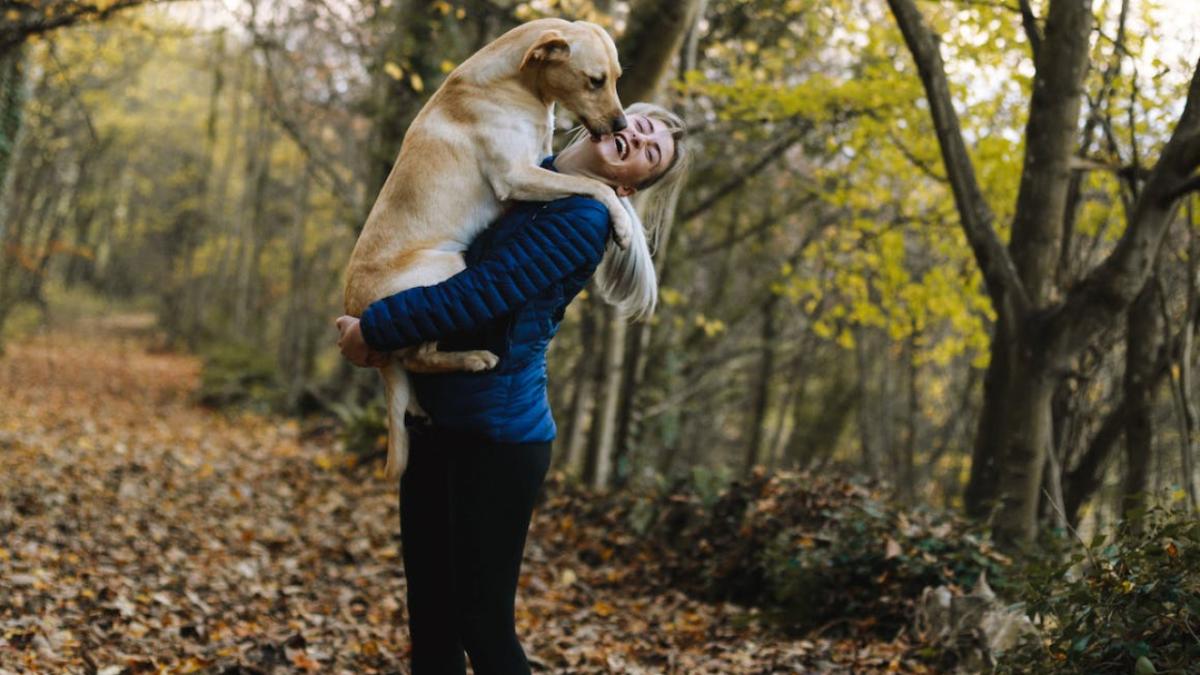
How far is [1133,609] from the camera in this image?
115 inches

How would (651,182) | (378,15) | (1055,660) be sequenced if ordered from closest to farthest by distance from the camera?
1. (651,182)
2. (1055,660)
3. (378,15)

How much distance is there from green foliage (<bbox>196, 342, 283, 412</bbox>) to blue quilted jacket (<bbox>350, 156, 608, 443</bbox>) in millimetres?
12948

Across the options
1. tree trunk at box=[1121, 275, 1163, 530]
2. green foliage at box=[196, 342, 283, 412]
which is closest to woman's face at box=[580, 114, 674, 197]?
tree trunk at box=[1121, 275, 1163, 530]

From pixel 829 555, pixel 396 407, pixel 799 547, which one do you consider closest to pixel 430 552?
pixel 396 407

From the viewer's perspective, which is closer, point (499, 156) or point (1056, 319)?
point (499, 156)

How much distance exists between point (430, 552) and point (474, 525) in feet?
0.70

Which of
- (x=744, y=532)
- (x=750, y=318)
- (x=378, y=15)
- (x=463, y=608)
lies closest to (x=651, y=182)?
(x=463, y=608)

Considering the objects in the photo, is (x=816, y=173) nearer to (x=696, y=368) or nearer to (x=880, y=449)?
(x=696, y=368)

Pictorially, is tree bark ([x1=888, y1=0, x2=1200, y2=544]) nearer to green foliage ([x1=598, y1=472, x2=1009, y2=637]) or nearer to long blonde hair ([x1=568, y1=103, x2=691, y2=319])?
green foliage ([x1=598, y1=472, x2=1009, y2=637])

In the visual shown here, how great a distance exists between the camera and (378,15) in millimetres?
8406

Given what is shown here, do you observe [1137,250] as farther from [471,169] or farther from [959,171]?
[471,169]

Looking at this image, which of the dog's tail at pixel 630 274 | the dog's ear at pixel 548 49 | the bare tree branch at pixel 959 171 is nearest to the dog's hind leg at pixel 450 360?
the dog's tail at pixel 630 274

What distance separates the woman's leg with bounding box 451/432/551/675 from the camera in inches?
91.4

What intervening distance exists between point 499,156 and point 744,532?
4.04m
